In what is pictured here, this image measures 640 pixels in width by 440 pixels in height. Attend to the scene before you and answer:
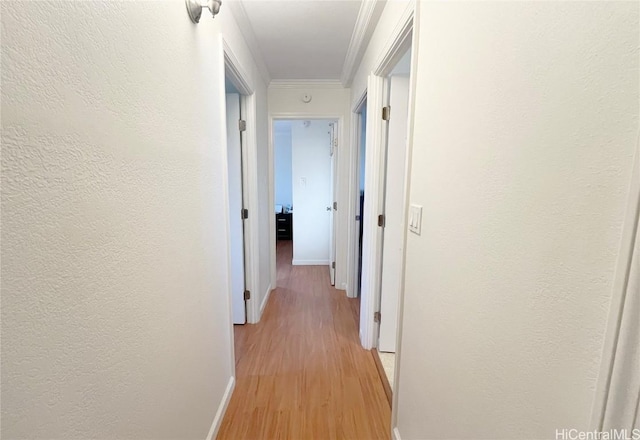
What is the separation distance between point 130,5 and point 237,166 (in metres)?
1.59

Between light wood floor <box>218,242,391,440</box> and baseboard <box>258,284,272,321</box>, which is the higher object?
baseboard <box>258,284,272,321</box>

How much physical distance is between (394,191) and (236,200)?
128cm

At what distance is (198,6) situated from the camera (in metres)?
1.08

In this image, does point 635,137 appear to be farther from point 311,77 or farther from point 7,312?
point 311,77

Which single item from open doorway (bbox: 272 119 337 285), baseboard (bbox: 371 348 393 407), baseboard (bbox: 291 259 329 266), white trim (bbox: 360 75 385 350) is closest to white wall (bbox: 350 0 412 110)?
white trim (bbox: 360 75 385 350)

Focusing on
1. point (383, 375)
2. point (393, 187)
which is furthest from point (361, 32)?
point (383, 375)

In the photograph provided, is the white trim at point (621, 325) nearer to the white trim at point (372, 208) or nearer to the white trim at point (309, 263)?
the white trim at point (372, 208)

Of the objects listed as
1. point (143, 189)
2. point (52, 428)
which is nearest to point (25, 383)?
point (52, 428)

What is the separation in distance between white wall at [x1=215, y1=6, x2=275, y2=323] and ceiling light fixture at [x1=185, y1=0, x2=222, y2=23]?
1.59 feet

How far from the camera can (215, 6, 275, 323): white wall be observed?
1761mm

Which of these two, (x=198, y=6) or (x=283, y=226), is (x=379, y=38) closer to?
(x=198, y=6)

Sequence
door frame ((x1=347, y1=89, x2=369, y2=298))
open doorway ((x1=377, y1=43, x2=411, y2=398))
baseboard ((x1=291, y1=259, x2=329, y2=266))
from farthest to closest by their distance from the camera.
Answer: baseboard ((x1=291, y1=259, x2=329, y2=266)) → door frame ((x1=347, y1=89, x2=369, y2=298)) → open doorway ((x1=377, y1=43, x2=411, y2=398))

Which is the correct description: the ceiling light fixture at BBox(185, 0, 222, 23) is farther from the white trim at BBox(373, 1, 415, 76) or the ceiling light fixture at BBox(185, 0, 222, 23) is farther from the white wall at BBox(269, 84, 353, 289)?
the white wall at BBox(269, 84, 353, 289)

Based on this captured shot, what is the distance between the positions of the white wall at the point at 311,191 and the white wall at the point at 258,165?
98 centimetres
